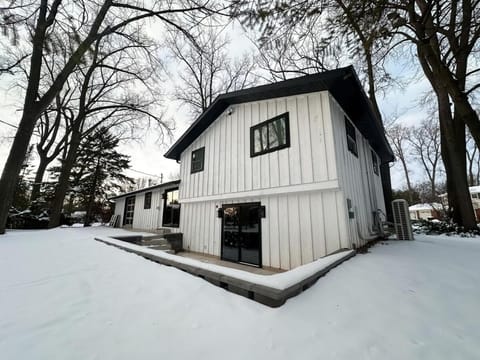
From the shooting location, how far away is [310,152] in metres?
4.68

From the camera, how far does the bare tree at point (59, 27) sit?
246 inches

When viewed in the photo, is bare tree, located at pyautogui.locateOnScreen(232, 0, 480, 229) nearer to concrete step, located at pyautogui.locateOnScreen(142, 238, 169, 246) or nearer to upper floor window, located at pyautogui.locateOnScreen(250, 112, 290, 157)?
upper floor window, located at pyautogui.locateOnScreen(250, 112, 290, 157)

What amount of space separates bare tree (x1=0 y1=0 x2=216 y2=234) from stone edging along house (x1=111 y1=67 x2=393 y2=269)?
405cm

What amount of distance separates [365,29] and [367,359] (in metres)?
3.96

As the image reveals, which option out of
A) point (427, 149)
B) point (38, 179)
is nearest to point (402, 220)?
point (38, 179)

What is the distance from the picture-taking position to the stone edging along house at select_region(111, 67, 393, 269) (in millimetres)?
4445

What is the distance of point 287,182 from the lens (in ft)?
16.1

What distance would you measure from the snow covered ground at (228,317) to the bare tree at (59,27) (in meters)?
6.09

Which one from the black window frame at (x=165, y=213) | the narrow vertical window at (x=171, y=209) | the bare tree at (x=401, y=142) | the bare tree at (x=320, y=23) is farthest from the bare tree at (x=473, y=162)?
the black window frame at (x=165, y=213)

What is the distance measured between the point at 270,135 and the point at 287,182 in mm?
1483

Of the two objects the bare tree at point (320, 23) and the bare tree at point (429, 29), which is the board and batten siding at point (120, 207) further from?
the bare tree at point (429, 29)

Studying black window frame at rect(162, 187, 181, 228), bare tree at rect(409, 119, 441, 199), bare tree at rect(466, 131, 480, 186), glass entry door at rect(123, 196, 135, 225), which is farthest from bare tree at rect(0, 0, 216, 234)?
bare tree at rect(466, 131, 480, 186)

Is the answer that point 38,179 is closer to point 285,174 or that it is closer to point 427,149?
point 285,174

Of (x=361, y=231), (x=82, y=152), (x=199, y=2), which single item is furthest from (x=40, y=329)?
(x=82, y=152)
